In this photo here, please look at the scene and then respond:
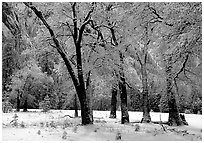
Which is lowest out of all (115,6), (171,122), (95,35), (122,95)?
(171,122)

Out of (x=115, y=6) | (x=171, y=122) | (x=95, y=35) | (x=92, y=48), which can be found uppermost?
(x=115, y=6)

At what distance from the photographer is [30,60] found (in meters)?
29.8

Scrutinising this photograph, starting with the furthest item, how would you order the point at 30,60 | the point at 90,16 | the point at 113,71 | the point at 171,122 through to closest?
1. the point at 30,60
2. the point at 171,122
3. the point at 113,71
4. the point at 90,16

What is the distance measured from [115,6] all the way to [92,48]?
8.94ft

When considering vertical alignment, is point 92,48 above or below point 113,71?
above

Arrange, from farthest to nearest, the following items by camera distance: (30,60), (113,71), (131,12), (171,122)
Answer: (30,60) < (171,122) < (113,71) < (131,12)

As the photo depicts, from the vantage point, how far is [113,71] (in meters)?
14.5

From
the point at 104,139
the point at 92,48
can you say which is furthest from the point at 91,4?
the point at 104,139

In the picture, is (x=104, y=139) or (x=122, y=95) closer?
(x=104, y=139)

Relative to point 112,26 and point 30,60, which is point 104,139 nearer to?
point 112,26

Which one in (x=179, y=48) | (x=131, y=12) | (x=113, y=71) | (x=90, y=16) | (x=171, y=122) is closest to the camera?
(x=179, y=48)

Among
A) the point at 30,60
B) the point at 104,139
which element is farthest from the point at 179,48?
the point at 30,60

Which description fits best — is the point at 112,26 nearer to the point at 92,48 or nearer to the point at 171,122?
the point at 92,48

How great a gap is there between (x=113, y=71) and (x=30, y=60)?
694 inches
